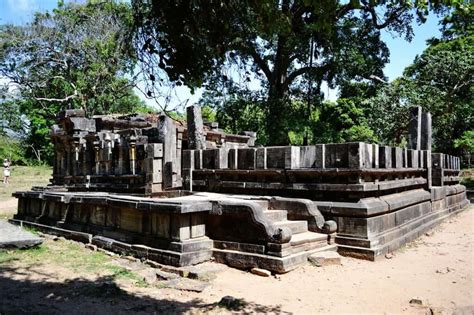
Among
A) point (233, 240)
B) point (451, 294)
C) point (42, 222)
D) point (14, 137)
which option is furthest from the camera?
point (14, 137)

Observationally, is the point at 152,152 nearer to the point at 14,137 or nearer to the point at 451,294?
the point at 451,294

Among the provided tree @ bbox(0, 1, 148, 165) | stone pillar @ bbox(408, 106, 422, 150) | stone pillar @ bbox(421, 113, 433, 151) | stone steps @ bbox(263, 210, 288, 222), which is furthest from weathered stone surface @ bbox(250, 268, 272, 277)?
tree @ bbox(0, 1, 148, 165)

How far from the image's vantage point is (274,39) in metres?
17.5

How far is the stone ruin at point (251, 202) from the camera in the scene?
659 centimetres

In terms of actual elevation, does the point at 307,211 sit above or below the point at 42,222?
above

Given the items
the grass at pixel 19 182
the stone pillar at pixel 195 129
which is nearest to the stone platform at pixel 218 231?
the stone pillar at pixel 195 129

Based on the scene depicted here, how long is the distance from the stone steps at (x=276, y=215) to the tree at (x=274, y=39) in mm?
2407

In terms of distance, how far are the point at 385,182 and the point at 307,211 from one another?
5.95 feet

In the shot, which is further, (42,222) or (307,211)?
(42,222)

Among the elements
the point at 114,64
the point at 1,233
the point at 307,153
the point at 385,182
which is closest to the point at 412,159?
the point at 385,182

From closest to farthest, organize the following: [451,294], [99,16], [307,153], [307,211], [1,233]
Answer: [451,294]
[307,211]
[307,153]
[1,233]
[99,16]

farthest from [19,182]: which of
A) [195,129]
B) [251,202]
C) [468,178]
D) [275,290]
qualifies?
[468,178]

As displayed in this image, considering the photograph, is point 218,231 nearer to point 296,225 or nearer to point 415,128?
point 296,225

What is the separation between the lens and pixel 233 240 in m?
6.70
